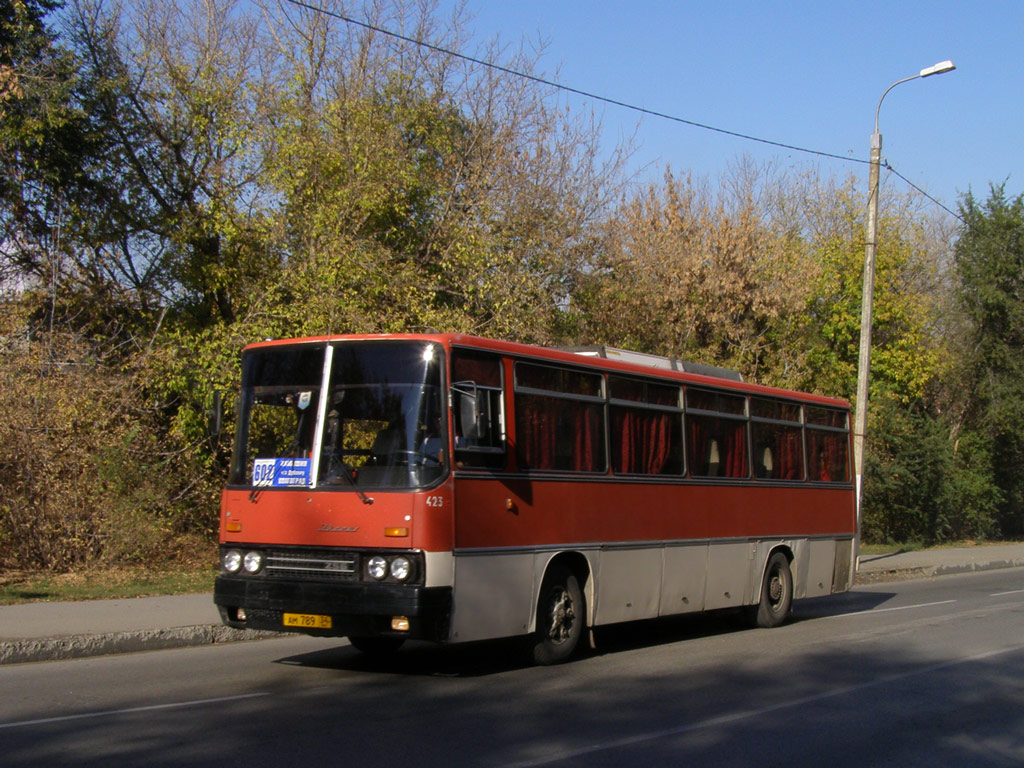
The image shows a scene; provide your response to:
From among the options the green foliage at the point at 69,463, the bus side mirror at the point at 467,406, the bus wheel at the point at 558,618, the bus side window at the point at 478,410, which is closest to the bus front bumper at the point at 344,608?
the bus side window at the point at 478,410

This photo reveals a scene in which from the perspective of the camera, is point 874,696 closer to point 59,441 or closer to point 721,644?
point 721,644

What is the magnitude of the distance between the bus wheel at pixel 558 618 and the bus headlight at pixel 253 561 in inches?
99.3

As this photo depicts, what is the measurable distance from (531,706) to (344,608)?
1.66 m

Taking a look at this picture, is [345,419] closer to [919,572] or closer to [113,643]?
[113,643]

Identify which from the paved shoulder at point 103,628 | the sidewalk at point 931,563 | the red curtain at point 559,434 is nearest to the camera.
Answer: the red curtain at point 559,434

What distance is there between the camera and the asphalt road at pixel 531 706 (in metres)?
6.52

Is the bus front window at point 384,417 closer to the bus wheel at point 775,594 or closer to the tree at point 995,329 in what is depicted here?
the bus wheel at point 775,594

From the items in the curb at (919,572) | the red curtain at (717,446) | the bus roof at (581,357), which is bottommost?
the curb at (919,572)

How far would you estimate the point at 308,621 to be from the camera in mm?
8664

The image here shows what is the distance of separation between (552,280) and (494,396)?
14.9 meters

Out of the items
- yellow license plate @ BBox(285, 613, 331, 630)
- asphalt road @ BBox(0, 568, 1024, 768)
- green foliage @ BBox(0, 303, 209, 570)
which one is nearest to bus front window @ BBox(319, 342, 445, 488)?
yellow license plate @ BBox(285, 613, 331, 630)

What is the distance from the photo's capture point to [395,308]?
64.6 feet

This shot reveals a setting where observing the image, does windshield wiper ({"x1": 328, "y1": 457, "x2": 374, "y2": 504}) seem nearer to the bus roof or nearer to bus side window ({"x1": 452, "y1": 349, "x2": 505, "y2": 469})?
bus side window ({"x1": 452, "y1": 349, "x2": 505, "y2": 469})

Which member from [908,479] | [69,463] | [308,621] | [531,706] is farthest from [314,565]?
[908,479]
